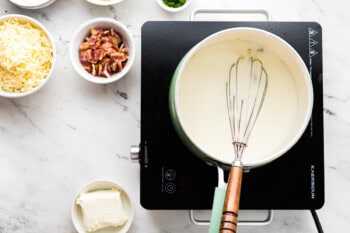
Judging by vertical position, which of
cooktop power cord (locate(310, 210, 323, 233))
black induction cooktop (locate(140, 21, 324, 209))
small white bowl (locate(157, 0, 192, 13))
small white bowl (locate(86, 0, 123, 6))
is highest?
small white bowl (locate(86, 0, 123, 6))

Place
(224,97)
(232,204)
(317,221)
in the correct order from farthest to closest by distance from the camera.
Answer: (317,221), (224,97), (232,204)

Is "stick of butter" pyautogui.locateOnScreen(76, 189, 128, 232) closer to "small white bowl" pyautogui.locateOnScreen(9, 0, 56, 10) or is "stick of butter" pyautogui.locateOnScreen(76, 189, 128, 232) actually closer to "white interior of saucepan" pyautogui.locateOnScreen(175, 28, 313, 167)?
"white interior of saucepan" pyautogui.locateOnScreen(175, 28, 313, 167)

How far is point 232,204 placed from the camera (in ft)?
2.17

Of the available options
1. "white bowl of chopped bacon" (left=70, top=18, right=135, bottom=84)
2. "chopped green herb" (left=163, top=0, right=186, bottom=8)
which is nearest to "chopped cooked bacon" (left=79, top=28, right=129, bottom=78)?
"white bowl of chopped bacon" (left=70, top=18, right=135, bottom=84)

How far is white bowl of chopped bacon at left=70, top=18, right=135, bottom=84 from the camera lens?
34.7 inches

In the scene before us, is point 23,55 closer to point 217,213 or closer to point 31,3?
point 31,3

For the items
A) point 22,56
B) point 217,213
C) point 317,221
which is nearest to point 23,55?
point 22,56

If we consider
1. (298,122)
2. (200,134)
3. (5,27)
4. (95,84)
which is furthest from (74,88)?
(298,122)

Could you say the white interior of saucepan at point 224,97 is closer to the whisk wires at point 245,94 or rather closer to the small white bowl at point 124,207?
the whisk wires at point 245,94

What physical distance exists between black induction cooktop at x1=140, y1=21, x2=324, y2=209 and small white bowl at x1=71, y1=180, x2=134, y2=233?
0.06 m

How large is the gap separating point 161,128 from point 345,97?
321mm

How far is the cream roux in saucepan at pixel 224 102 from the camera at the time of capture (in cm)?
78

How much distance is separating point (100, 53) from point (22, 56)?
0.39ft

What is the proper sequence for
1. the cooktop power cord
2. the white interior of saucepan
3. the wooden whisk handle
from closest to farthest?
the wooden whisk handle → the white interior of saucepan → the cooktop power cord
